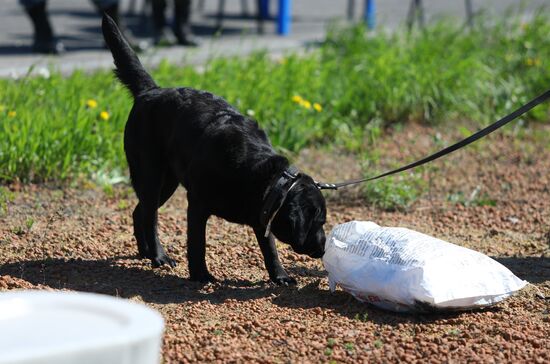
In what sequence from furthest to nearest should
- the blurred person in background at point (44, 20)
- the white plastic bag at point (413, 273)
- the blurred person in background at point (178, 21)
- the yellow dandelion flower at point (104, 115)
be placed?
1. the blurred person in background at point (178, 21)
2. the blurred person in background at point (44, 20)
3. the yellow dandelion flower at point (104, 115)
4. the white plastic bag at point (413, 273)

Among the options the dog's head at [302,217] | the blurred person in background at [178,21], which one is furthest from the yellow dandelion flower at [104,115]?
the blurred person in background at [178,21]

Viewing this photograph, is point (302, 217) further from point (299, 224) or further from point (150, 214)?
point (150, 214)

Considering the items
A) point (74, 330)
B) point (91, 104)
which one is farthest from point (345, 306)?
point (91, 104)

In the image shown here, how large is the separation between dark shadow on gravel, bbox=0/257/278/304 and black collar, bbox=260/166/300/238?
1.16 ft

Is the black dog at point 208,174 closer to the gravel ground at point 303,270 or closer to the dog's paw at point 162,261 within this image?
the dog's paw at point 162,261

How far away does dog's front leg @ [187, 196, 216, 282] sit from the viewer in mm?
4016

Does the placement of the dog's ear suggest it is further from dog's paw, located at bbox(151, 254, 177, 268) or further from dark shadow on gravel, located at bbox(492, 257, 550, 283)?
dark shadow on gravel, located at bbox(492, 257, 550, 283)

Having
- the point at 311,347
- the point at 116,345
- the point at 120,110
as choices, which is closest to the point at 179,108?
the point at 311,347

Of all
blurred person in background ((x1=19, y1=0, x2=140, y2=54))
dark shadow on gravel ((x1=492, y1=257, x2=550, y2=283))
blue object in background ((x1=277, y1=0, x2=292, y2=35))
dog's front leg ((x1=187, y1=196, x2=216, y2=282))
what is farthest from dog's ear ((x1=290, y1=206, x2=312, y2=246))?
blue object in background ((x1=277, y1=0, x2=292, y2=35))

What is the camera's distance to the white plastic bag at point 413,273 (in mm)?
3611

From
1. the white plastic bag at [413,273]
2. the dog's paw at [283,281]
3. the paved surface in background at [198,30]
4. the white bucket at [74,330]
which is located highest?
the white bucket at [74,330]

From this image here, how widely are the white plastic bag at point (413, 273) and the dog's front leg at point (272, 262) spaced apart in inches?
9.5

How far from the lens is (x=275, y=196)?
3.80 m

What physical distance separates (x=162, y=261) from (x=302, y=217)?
810mm
